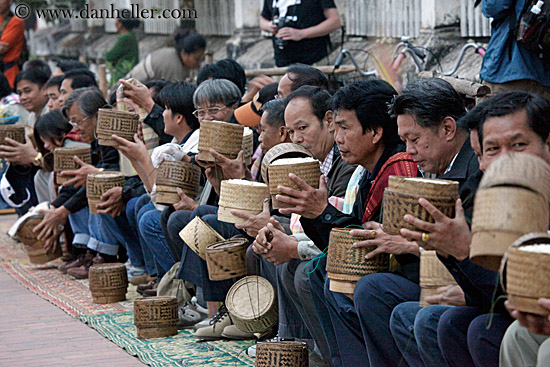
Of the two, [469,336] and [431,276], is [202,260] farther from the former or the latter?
[469,336]

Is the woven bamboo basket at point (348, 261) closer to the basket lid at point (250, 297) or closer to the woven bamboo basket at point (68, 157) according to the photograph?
the basket lid at point (250, 297)

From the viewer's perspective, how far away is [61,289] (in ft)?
23.3

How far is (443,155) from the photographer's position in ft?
12.5

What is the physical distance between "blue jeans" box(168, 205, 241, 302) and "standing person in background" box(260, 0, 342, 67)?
3240 millimetres

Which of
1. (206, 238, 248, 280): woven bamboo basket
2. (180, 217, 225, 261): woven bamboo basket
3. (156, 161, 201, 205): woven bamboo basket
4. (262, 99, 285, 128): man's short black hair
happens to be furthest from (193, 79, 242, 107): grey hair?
(206, 238, 248, 280): woven bamboo basket

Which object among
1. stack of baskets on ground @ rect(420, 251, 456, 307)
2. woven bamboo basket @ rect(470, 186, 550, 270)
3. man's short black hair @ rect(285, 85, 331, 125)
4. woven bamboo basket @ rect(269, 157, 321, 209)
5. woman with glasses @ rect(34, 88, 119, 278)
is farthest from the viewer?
woman with glasses @ rect(34, 88, 119, 278)

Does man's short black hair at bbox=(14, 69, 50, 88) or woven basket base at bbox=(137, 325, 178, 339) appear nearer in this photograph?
woven basket base at bbox=(137, 325, 178, 339)

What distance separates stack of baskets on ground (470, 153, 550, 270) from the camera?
2533 millimetres

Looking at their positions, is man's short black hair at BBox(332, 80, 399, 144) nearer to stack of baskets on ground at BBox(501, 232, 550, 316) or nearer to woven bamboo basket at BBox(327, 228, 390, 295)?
woven bamboo basket at BBox(327, 228, 390, 295)

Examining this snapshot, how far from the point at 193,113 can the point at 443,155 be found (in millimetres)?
2459

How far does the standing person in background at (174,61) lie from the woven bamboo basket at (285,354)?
6798 millimetres

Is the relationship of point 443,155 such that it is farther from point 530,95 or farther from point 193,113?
point 193,113

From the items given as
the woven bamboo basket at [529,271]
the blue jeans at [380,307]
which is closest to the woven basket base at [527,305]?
the woven bamboo basket at [529,271]

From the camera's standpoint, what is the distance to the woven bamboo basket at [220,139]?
5.05 m
